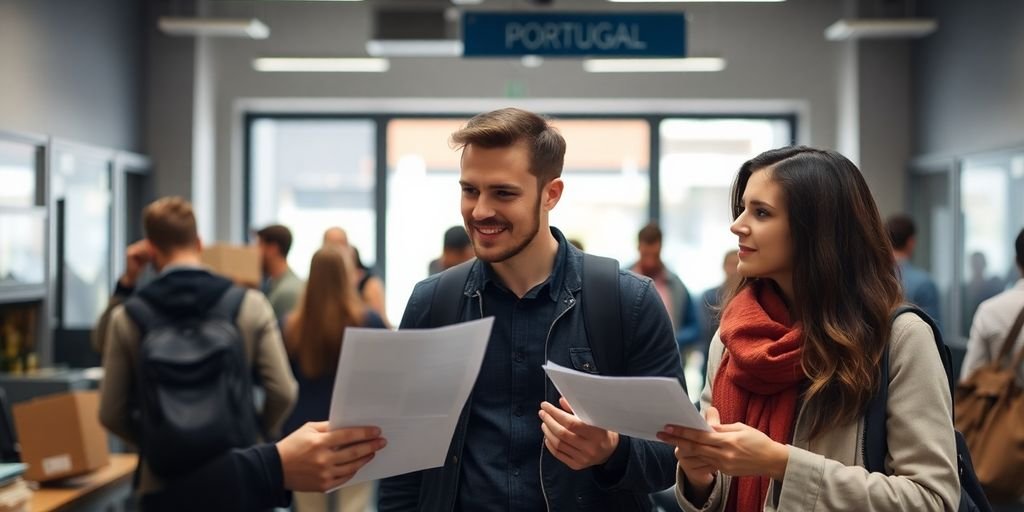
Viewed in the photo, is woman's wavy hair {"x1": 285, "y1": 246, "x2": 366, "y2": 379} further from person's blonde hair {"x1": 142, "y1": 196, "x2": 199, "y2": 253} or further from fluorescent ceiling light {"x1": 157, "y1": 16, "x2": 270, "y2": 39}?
fluorescent ceiling light {"x1": 157, "y1": 16, "x2": 270, "y2": 39}

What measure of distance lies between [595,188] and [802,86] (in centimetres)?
210

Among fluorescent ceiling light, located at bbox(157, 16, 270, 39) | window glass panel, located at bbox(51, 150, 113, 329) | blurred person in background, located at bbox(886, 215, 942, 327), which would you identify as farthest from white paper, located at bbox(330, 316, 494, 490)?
fluorescent ceiling light, located at bbox(157, 16, 270, 39)

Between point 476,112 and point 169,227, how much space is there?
253 inches

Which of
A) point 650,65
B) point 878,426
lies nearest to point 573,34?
point 650,65

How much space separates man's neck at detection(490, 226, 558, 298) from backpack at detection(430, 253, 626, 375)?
82 mm

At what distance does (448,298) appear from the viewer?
227 cm

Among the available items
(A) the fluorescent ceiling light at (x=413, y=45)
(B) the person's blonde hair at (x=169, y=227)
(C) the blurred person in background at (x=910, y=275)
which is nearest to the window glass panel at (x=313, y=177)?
(A) the fluorescent ceiling light at (x=413, y=45)

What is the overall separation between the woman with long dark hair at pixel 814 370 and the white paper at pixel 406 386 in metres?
0.36

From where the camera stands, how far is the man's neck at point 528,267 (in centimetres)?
225

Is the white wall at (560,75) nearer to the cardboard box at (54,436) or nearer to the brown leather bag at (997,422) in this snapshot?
the cardboard box at (54,436)

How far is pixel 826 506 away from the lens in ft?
5.76

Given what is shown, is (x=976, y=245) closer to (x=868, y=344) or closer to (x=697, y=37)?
(x=697, y=37)

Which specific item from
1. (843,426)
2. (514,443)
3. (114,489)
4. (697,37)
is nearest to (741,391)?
(843,426)

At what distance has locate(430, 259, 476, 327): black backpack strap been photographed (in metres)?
2.25
